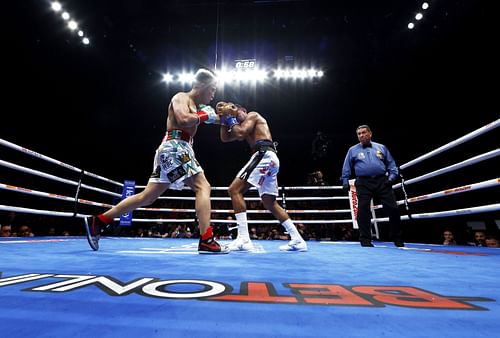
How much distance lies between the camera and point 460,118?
705cm

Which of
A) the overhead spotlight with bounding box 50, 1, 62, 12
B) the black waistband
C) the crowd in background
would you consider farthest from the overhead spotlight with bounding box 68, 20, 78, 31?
the black waistband

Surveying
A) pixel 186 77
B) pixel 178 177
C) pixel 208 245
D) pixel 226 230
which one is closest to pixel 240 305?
pixel 208 245

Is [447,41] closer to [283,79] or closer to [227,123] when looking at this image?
[283,79]

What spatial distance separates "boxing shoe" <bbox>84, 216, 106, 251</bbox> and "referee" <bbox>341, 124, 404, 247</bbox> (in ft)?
9.32

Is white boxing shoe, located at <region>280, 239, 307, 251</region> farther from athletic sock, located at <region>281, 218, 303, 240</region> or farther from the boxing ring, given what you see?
the boxing ring

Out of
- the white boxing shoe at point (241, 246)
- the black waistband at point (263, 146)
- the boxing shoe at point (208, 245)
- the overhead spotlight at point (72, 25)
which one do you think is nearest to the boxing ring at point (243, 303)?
the boxing shoe at point (208, 245)

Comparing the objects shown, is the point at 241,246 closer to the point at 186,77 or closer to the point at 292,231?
the point at 292,231

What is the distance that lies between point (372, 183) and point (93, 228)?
10.1ft

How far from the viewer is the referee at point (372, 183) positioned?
3314mm

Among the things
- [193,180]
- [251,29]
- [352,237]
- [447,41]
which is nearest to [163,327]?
[193,180]

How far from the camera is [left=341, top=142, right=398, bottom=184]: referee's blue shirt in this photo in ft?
11.2

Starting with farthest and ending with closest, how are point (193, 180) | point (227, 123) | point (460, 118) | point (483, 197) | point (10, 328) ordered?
point (460, 118)
point (483, 197)
point (227, 123)
point (193, 180)
point (10, 328)

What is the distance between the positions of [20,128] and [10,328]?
9.03 meters

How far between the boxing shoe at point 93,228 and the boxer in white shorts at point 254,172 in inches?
47.7
